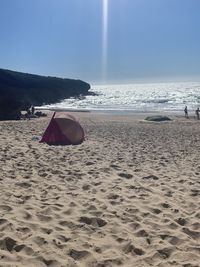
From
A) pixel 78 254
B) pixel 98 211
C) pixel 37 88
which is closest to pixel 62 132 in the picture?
pixel 98 211

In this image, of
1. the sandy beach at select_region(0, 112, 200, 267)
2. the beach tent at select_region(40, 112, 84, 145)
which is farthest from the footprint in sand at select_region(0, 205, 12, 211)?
the beach tent at select_region(40, 112, 84, 145)

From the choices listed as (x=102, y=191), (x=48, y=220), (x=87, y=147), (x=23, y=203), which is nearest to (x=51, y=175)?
(x=102, y=191)

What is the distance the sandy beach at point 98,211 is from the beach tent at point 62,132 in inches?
147

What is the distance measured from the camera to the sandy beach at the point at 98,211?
480 cm

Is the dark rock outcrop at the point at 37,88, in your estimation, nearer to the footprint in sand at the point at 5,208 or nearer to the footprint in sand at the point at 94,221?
the footprint in sand at the point at 5,208

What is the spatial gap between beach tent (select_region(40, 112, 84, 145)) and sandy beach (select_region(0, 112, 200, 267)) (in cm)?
375

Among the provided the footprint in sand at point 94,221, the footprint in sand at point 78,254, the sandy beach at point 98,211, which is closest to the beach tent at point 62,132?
the sandy beach at point 98,211

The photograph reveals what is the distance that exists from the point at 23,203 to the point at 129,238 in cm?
216

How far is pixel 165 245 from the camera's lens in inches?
204

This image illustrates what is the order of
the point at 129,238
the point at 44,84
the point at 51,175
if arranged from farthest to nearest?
the point at 44,84 < the point at 51,175 < the point at 129,238

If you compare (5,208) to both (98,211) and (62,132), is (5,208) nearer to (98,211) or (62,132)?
(98,211)

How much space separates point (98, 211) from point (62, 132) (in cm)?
957

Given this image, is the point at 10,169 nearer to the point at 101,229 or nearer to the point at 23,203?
the point at 23,203

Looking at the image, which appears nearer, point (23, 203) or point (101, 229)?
point (101, 229)
